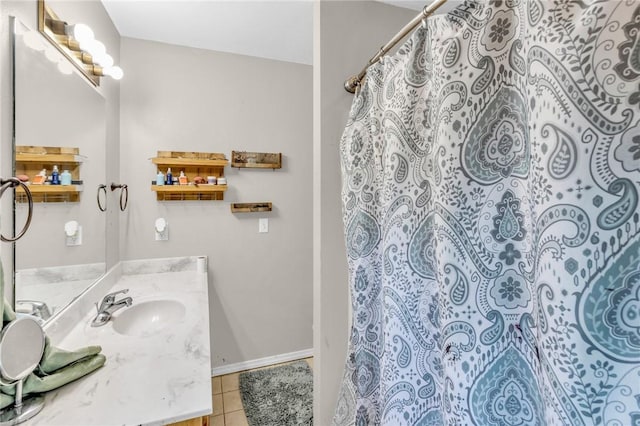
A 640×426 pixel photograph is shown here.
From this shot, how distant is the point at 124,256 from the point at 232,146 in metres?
1.12

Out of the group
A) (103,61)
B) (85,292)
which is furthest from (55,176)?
(103,61)

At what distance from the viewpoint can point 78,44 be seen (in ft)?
4.16

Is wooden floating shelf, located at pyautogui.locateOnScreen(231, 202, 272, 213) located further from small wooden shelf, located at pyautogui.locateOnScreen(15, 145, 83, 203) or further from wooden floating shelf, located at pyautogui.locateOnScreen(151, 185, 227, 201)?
small wooden shelf, located at pyautogui.locateOnScreen(15, 145, 83, 203)

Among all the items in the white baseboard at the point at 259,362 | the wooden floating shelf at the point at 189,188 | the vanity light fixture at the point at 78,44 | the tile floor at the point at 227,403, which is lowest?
the tile floor at the point at 227,403

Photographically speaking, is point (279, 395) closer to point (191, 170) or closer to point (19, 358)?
point (19, 358)

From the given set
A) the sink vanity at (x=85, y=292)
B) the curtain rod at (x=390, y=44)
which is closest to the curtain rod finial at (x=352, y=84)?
the curtain rod at (x=390, y=44)

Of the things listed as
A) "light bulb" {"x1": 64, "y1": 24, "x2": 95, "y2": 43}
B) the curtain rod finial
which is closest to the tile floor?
the curtain rod finial

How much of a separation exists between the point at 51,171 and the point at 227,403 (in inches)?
67.8

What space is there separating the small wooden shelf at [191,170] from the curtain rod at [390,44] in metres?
1.17

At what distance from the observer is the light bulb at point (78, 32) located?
1.19 meters

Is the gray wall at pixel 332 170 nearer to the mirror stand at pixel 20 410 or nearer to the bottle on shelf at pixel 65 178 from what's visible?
the mirror stand at pixel 20 410

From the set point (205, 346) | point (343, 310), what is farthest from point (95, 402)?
point (343, 310)

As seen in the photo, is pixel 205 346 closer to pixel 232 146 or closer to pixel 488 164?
pixel 488 164

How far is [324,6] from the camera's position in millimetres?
1219
